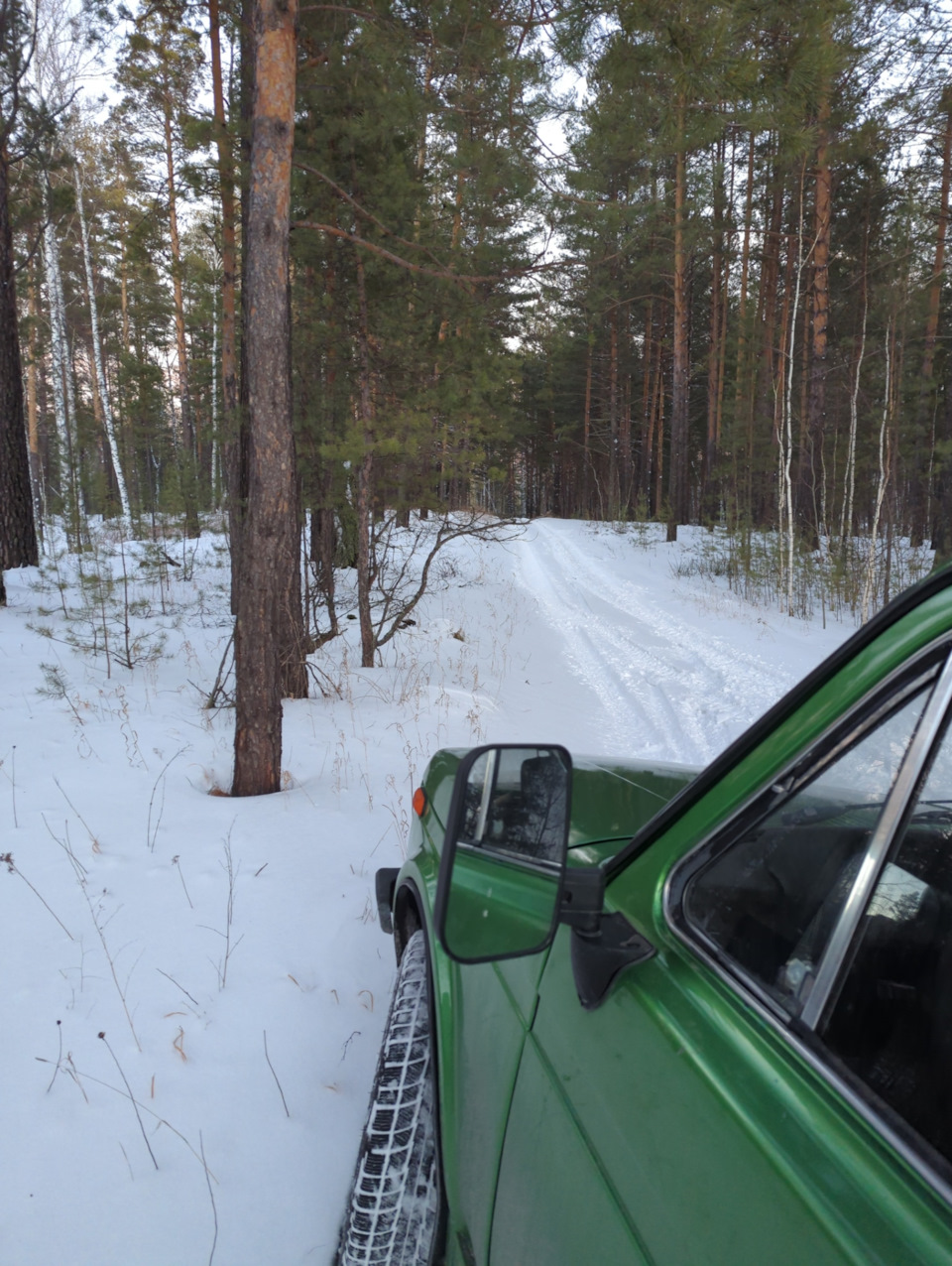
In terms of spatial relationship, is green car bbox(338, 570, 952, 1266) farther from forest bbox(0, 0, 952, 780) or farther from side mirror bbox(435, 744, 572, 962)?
forest bbox(0, 0, 952, 780)

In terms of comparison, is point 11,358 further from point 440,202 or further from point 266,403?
point 266,403

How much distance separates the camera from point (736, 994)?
1.01 meters

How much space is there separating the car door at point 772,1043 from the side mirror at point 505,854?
116 mm

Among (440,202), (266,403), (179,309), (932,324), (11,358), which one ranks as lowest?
(266,403)

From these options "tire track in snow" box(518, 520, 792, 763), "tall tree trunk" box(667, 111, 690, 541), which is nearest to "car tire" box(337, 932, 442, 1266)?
"tire track in snow" box(518, 520, 792, 763)

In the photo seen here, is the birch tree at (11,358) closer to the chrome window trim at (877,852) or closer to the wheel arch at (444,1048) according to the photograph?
the wheel arch at (444,1048)

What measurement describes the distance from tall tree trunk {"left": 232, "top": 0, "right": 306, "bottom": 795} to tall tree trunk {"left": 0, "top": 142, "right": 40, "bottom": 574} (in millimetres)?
7285

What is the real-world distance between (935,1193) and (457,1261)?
3.73 ft

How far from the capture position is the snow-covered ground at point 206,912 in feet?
6.96

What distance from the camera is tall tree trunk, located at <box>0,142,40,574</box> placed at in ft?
34.3

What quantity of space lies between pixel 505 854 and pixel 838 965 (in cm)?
64

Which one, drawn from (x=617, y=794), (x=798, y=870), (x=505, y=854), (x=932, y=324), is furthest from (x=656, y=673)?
(x=932, y=324)

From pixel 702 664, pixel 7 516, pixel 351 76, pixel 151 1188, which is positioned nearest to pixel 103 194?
pixel 7 516

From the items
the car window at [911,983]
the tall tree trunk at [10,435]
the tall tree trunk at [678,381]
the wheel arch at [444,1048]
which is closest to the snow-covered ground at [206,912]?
the wheel arch at [444,1048]
